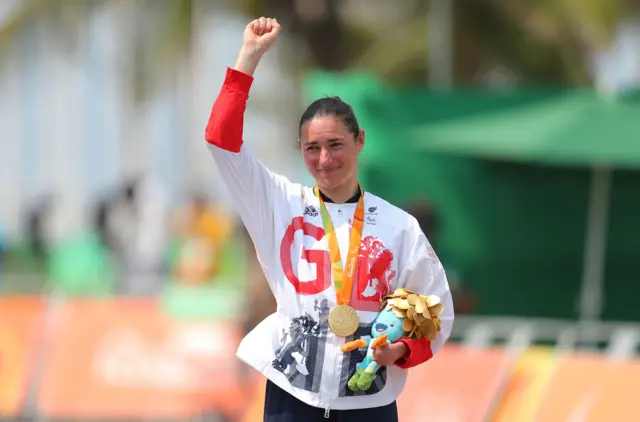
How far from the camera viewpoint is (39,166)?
23.6 m

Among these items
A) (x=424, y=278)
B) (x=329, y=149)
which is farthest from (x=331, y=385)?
(x=329, y=149)

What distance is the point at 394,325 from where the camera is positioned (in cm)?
405

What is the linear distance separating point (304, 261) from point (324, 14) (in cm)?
1285

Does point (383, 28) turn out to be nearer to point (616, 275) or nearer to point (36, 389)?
point (616, 275)

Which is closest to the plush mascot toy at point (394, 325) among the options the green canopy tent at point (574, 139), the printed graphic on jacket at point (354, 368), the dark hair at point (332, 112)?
the printed graphic on jacket at point (354, 368)

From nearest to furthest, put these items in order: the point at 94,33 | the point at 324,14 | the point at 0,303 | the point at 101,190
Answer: the point at 0,303, the point at 324,14, the point at 94,33, the point at 101,190

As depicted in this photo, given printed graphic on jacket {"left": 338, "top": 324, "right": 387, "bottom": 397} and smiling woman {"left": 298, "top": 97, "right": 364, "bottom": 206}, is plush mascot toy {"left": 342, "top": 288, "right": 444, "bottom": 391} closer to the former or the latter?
printed graphic on jacket {"left": 338, "top": 324, "right": 387, "bottom": 397}

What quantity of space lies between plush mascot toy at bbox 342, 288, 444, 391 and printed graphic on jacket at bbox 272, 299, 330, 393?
10cm

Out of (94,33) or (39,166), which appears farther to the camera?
(39,166)

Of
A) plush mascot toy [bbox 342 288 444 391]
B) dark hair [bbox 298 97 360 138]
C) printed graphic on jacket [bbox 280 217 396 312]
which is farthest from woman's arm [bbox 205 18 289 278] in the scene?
plush mascot toy [bbox 342 288 444 391]

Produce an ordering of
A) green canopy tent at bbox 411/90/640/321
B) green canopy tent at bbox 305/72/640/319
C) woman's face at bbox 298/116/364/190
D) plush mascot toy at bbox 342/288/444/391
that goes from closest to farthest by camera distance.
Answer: plush mascot toy at bbox 342/288/444/391 < woman's face at bbox 298/116/364/190 < green canopy tent at bbox 411/90/640/321 < green canopy tent at bbox 305/72/640/319

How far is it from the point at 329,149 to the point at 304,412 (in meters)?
0.91

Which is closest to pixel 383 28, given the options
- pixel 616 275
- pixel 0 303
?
pixel 616 275

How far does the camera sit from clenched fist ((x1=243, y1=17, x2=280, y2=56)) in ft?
13.6
